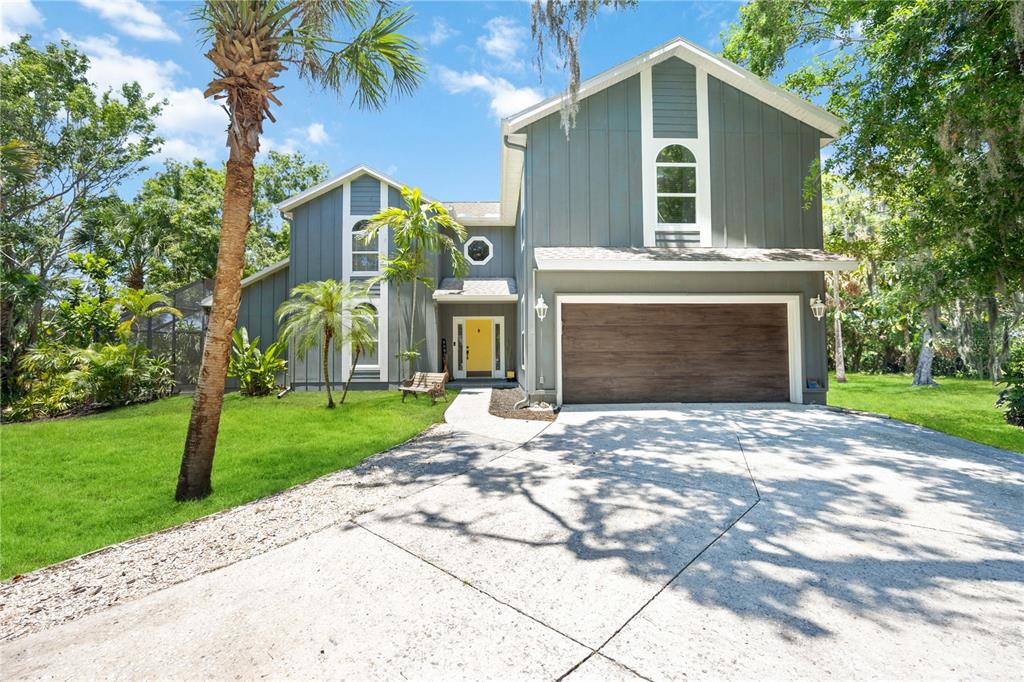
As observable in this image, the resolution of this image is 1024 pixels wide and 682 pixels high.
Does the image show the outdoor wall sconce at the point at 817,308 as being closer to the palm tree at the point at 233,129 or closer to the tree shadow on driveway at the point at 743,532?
the tree shadow on driveway at the point at 743,532

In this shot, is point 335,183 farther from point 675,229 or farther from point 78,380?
point 675,229

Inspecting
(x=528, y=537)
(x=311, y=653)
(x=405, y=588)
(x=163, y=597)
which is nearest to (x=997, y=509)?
(x=528, y=537)

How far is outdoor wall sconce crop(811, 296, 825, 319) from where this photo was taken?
905cm

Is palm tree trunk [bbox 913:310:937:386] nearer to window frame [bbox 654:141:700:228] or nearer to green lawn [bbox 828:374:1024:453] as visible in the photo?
green lawn [bbox 828:374:1024:453]

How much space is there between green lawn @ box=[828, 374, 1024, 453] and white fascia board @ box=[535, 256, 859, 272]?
10.4 feet

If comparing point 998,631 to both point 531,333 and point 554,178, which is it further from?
point 554,178

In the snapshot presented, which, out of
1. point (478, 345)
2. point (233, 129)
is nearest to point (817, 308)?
point (478, 345)

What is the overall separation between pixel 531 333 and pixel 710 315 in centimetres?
405

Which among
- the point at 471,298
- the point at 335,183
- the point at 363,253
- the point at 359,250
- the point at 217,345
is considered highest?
the point at 335,183

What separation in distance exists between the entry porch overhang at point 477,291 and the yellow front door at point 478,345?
4.09 feet

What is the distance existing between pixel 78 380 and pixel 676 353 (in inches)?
539

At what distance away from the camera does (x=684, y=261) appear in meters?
8.48

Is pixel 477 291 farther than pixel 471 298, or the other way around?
pixel 477 291

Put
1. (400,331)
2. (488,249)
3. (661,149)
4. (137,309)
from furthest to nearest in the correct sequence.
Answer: (488,249) → (400,331) → (137,309) → (661,149)
